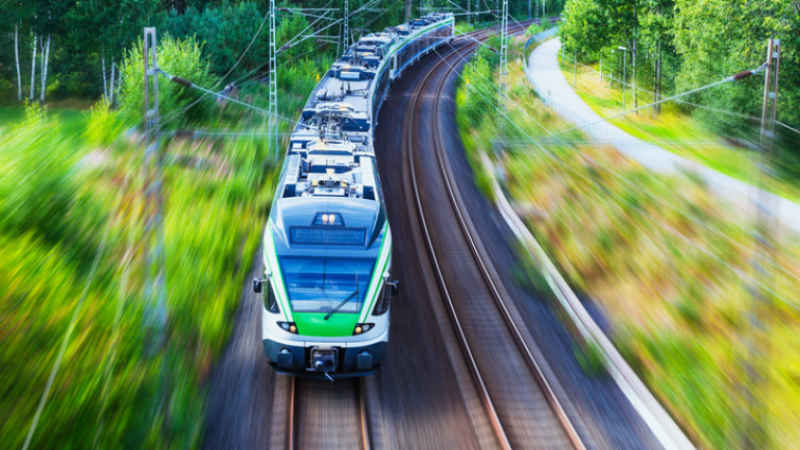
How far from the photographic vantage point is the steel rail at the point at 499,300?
13.2 metres

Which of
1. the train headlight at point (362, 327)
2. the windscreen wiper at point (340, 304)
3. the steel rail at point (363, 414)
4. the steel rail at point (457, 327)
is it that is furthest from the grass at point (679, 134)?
the windscreen wiper at point (340, 304)

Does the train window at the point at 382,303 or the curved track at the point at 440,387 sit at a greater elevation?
the train window at the point at 382,303

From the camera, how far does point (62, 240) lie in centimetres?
1748

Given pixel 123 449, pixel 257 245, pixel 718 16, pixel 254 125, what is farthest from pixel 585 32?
pixel 123 449

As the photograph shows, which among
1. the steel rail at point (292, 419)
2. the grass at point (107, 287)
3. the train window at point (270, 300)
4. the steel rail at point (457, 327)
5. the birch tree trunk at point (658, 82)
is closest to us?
the grass at point (107, 287)

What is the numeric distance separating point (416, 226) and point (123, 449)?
13.8m

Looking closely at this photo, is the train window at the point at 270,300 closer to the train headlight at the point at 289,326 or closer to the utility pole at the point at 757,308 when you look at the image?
the train headlight at the point at 289,326

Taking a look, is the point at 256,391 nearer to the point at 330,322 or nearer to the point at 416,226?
the point at 330,322

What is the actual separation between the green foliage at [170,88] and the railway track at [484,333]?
11.0 m

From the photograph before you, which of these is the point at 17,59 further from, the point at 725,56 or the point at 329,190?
the point at 725,56

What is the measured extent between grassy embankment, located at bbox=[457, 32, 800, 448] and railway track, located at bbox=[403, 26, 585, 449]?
1961mm

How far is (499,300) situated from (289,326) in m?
6.82

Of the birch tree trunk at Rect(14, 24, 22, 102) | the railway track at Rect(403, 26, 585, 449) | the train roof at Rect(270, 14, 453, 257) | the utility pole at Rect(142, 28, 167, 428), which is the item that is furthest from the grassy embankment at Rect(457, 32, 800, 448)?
the birch tree trunk at Rect(14, 24, 22, 102)

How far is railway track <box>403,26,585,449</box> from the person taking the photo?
1301cm
